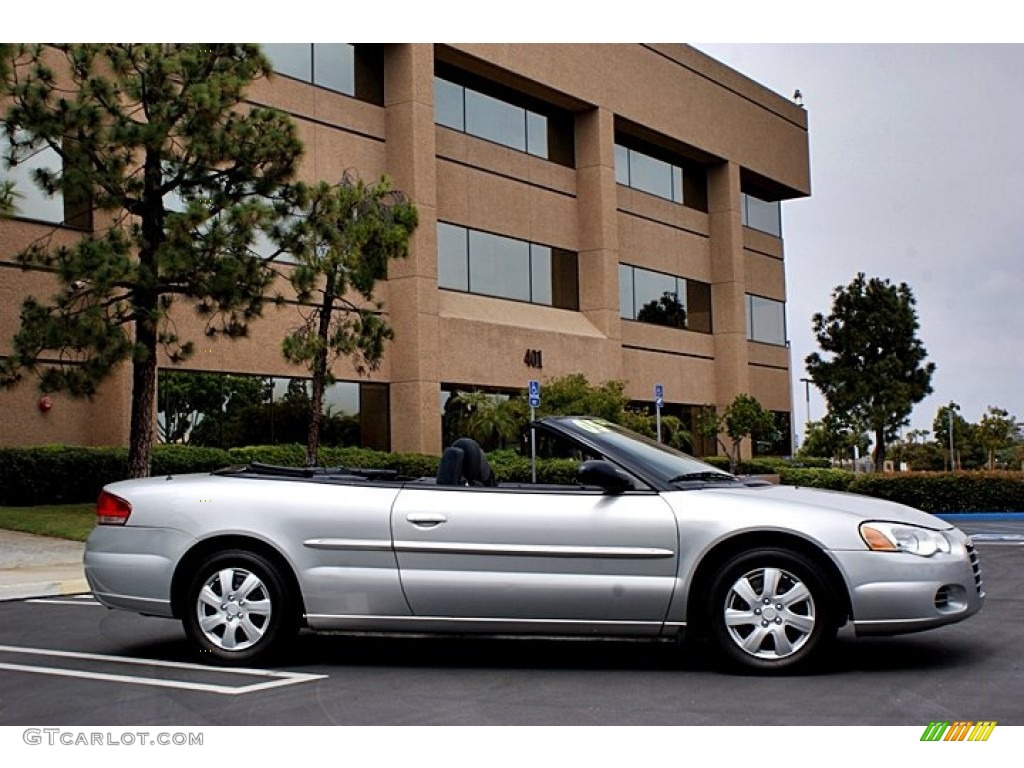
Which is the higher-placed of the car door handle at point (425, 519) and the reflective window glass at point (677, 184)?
the reflective window glass at point (677, 184)

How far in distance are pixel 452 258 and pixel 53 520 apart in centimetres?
1545

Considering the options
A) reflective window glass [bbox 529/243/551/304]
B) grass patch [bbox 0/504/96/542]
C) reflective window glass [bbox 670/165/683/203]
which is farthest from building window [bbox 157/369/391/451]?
reflective window glass [bbox 670/165/683/203]

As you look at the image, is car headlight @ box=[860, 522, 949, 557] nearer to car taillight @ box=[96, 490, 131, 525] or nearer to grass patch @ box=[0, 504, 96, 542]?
car taillight @ box=[96, 490, 131, 525]

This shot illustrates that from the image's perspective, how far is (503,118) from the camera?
34500 mm

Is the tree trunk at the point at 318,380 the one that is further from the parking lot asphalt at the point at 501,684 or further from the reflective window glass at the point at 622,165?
the reflective window glass at the point at 622,165

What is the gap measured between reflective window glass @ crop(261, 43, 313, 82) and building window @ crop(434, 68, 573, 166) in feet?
13.9

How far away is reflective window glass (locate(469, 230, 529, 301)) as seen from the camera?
33.0 meters

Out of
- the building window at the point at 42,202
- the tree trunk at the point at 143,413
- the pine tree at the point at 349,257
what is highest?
the building window at the point at 42,202

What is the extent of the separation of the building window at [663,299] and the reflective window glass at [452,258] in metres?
6.79

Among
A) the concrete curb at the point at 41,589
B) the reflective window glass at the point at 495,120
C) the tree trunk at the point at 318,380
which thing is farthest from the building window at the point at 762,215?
the concrete curb at the point at 41,589

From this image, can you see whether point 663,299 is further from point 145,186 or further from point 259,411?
point 145,186

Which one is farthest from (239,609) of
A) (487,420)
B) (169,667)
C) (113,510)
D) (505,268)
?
(505,268)

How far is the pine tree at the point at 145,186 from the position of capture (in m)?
18.5
